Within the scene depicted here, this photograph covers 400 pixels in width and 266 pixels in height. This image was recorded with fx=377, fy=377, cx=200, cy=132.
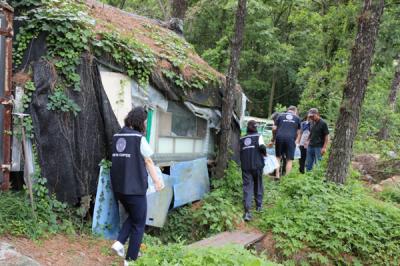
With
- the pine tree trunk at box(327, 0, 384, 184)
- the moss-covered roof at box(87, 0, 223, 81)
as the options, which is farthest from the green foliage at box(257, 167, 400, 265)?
the moss-covered roof at box(87, 0, 223, 81)

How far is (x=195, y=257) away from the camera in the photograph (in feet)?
13.1

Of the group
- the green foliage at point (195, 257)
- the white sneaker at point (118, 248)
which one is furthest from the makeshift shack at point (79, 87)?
the green foliage at point (195, 257)

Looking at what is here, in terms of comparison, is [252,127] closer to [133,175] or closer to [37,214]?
[133,175]

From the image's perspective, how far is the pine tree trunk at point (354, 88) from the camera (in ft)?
25.6

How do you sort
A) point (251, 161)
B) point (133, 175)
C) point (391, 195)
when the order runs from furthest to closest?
1. point (391, 195)
2. point (251, 161)
3. point (133, 175)

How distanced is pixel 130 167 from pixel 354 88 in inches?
216

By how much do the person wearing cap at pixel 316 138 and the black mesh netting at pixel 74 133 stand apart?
17.0 feet

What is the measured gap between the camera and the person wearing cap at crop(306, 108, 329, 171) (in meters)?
8.92

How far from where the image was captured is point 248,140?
7125mm

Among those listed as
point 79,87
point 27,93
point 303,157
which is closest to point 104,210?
point 79,87

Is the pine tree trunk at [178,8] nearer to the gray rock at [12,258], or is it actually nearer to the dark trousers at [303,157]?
the dark trousers at [303,157]

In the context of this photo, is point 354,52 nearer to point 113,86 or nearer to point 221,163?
point 221,163

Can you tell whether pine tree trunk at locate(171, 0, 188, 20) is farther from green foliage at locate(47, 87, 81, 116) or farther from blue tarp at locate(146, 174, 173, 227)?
green foliage at locate(47, 87, 81, 116)

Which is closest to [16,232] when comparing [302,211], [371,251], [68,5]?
[68,5]
